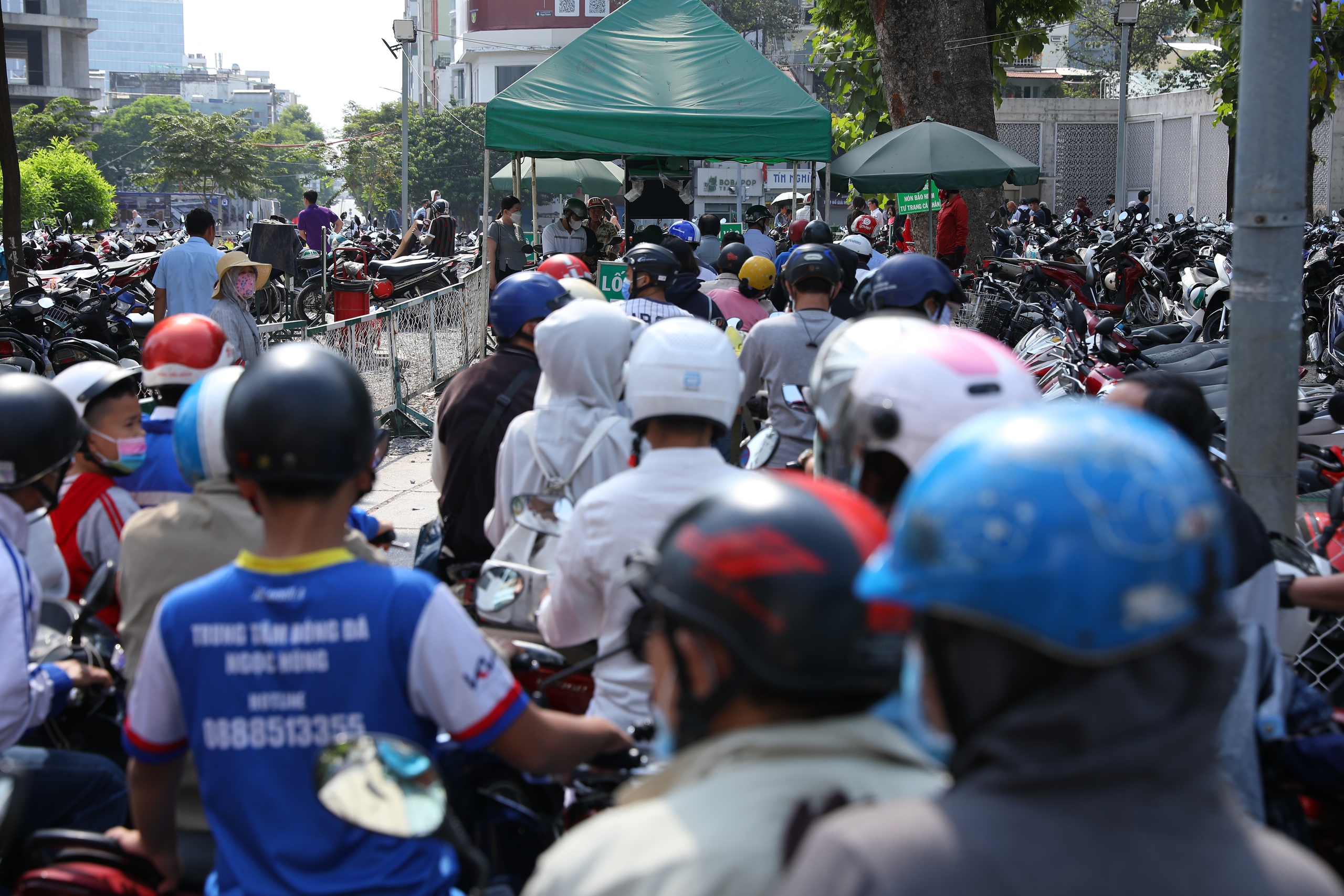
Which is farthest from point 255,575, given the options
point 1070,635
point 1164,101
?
point 1164,101

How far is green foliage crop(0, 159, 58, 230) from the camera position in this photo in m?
33.3

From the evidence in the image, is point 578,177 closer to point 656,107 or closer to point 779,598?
point 656,107


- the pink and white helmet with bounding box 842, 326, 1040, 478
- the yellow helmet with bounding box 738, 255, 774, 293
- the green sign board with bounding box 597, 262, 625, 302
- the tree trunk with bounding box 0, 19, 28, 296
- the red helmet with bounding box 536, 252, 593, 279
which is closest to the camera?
the pink and white helmet with bounding box 842, 326, 1040, 478

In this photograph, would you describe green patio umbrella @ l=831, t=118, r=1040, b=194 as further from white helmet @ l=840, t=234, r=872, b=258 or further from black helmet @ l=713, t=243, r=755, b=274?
black helmet @ l=713, t=243, r=755, b=274

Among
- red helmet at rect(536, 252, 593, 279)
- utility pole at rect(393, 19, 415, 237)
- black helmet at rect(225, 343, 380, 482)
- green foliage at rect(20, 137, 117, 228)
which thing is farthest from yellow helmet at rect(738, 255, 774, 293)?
green foliage at rect(20, 137, 117, 228)

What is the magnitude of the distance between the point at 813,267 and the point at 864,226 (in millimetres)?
14809

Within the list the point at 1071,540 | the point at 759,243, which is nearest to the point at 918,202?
the point at 759,243

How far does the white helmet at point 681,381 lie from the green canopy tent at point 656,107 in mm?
7417

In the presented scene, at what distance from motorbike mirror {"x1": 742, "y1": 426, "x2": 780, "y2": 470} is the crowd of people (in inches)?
30.1

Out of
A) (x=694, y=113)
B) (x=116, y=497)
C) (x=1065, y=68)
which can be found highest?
(x=1065, y=68)

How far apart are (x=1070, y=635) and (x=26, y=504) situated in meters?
2.70

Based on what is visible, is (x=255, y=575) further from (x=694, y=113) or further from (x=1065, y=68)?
(x=1065, y=68)

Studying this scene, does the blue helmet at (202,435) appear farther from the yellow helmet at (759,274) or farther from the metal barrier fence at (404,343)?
the metal barrier fence at (404,343)

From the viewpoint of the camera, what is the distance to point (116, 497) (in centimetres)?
352
